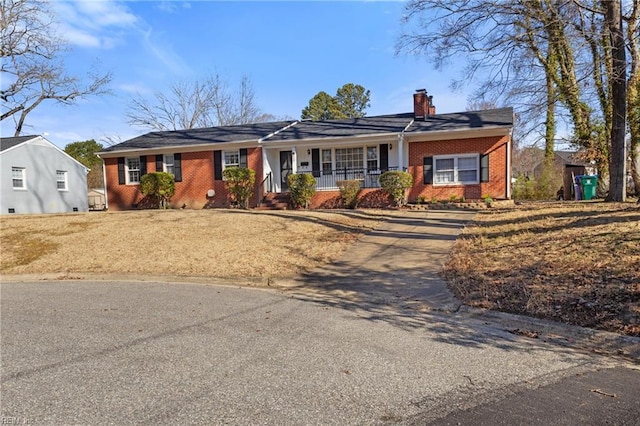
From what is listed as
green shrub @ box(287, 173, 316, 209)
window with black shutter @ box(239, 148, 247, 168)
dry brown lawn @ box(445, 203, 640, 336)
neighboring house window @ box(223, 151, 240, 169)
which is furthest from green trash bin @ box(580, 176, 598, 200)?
neighboring house window @ box(223, 151, 240, 169)

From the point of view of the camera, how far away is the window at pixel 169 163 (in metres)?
21.7

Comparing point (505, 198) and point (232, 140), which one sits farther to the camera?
point (232, 140)

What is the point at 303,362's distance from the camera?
3725mm

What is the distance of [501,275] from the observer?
6301 millimetres

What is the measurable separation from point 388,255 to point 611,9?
10.2 metres

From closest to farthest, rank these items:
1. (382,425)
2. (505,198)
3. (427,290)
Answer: (382,425)
(427,290)
(505,198)

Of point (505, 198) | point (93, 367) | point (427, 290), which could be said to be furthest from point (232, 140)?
point (93, 367)

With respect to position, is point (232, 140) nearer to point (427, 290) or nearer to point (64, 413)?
point (427, 290)

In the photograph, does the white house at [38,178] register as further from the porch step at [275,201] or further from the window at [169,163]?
the porch step at [275,201]

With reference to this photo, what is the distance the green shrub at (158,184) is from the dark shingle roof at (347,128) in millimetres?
5467

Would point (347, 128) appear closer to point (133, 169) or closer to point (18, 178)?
point (133, 169)

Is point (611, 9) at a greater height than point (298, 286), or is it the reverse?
point (611, 9)

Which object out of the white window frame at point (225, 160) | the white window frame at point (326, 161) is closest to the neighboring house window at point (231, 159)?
the white window frame at point (225, 160)

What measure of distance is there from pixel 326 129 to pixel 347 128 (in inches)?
46.8
